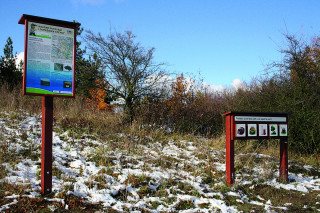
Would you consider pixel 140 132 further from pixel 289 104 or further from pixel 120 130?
pixel 289 104

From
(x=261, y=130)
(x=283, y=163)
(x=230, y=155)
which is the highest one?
(x=261, y=130)

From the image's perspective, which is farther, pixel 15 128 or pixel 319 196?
pixel 15 128

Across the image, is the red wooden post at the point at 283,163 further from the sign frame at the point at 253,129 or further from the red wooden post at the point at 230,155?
the red wooden post at the point at 230,155

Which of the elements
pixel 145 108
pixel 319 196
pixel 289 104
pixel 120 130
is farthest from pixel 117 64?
pixel 319 196

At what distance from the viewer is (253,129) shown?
19.8 ft

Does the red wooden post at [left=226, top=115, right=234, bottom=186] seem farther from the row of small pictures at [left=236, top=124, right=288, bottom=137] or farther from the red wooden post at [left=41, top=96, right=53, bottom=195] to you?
the red wooden post at [left=41, top=96, right=53, bottom=195]

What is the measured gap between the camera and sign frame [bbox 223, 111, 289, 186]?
581cm

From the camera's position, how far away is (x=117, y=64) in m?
10.7

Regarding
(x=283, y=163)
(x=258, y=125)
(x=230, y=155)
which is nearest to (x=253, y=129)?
(x=258, y=125)

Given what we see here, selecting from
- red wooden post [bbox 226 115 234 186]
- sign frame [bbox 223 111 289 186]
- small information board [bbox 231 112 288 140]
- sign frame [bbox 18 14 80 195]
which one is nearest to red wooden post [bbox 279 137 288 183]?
sign frame [bbox 223 111 289 186]

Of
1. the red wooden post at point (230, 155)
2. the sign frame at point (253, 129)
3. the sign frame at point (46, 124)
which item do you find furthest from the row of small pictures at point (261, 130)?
the sign frame at point (46, 124)

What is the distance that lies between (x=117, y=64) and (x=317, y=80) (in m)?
7.33

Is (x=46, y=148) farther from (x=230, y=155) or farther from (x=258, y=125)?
(x=258, y=125)

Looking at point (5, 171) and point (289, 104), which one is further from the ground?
point (289, 104)
